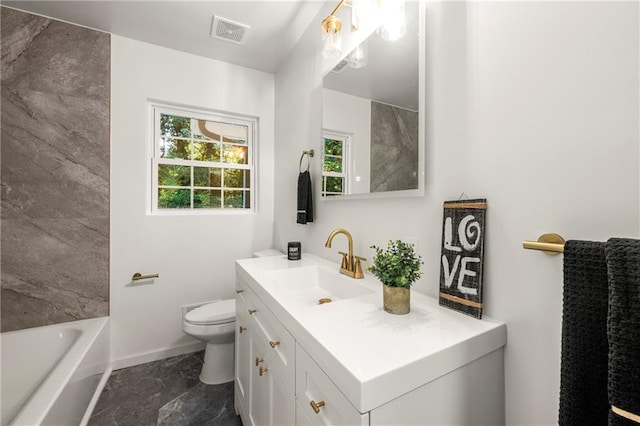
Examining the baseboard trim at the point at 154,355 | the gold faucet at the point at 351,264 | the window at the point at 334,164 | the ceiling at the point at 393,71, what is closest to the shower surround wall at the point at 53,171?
the baseboard trim at the point at 154,355

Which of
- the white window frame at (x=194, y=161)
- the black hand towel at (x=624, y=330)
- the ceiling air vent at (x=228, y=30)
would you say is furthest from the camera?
the white window frame at (x=194, y=161)

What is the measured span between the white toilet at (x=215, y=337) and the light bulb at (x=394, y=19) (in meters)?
1.90

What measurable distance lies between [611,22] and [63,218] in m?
2.80

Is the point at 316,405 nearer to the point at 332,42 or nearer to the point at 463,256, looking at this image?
the point at 463,256

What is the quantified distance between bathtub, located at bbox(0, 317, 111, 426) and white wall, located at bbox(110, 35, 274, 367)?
22 cm

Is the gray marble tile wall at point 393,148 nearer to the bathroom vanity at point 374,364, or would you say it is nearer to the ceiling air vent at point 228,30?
the bathroom vanity at point 374,364

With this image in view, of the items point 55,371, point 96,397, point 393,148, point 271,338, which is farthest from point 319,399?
point 96,397

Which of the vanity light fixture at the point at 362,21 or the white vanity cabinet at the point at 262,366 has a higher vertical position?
the vanity light fixture at the point at 362,21

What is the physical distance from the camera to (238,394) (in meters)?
1.57

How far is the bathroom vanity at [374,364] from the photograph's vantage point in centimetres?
60

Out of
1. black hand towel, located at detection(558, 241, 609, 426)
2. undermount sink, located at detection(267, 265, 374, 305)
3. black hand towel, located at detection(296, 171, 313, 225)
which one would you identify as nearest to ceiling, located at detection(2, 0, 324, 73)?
black hand towel, located at detection(296, 171, 313, 225)

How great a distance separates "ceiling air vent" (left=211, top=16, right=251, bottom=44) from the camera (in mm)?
1894

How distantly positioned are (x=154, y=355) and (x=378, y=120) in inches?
94.3

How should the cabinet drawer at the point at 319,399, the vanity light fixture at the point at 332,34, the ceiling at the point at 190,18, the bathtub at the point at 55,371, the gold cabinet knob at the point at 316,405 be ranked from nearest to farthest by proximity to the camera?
1. the cabinet drawer at the point at 319,399
2. the gold cabinet knob at the point at 316,405
3. the bathtub at the point at 55,371
4. the vanity light fixture at the point at 332,34
5. the ceiling at the point at 190,18
